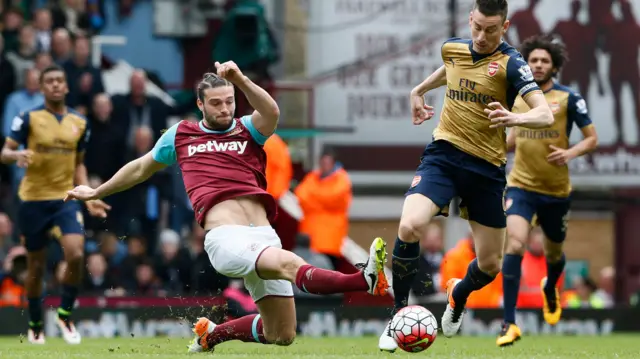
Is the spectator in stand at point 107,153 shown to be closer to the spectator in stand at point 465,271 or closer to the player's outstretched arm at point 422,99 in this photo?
the spectator in stand at point 465,271

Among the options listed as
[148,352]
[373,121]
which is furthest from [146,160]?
[373,121]

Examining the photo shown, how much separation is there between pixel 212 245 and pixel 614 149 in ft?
40.4

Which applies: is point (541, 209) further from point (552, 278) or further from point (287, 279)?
point (287, 279)

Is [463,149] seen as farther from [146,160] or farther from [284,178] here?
[284,178]

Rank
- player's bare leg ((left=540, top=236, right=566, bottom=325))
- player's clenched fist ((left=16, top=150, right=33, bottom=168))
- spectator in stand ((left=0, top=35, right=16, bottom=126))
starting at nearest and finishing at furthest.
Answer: player's clenched fist ((left=16, top=150, right=33, bottom=168)) < player's bare leg ((left=540, top=236, right=566, bottom=325)) < spectator in stand ((left=0, top=35, right=16, bottom=126))

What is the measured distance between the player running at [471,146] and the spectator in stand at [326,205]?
7.12m

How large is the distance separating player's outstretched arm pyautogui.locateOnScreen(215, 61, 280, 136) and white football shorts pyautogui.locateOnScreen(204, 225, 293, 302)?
748 millimetres

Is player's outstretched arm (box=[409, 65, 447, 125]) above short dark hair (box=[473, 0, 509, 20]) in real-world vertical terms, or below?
below

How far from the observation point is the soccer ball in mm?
10266

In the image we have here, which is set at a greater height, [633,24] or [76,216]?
[633,24]

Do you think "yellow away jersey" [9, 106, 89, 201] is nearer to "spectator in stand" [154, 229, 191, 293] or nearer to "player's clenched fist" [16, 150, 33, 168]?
"player's clenched fist" [16, 150, 33, 168]

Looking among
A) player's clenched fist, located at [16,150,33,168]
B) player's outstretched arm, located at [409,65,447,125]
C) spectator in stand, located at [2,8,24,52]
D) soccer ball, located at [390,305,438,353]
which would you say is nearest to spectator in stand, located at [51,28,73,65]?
spectator in stand, located at [2,8,24,52]

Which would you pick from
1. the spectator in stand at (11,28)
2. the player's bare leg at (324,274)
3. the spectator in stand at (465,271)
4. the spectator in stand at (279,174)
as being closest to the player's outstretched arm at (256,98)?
the player's bare leg at (324,274)

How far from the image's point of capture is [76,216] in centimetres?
1448
